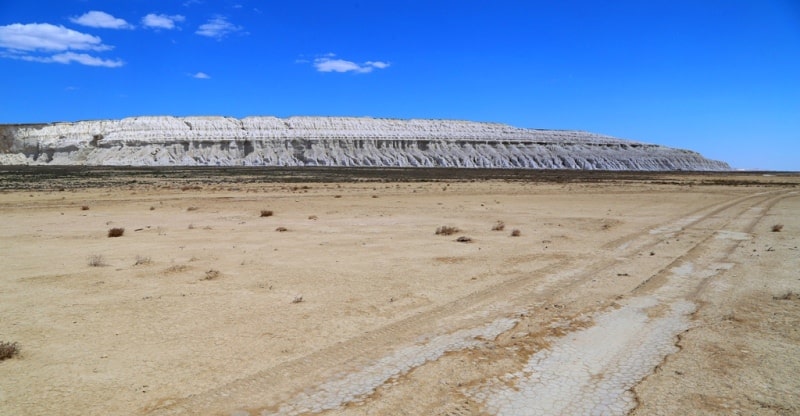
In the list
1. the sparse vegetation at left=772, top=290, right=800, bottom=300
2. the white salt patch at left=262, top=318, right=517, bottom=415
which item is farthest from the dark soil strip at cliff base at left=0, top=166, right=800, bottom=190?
the sparse vegetation at left=772, top=290, right=800, bottom=300

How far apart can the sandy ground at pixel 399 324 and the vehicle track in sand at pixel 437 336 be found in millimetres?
35

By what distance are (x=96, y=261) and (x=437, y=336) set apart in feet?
28.8

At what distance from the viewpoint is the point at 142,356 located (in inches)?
251

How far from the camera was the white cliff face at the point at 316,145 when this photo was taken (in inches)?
4879

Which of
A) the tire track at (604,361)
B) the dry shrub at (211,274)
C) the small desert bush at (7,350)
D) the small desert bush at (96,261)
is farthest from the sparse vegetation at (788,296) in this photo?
the small desert bush at (96,261)

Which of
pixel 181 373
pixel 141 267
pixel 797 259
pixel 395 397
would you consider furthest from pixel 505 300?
pixel 797 259

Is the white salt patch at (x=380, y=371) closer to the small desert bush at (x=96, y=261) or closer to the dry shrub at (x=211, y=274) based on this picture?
the dry shrub at (x=211, y=274)

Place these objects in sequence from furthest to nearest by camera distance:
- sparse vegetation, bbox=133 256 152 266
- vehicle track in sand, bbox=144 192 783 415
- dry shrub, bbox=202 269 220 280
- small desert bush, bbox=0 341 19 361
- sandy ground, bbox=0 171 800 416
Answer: sparse vegetation, bbox=133 256 152 266
dry shrub, bbox=202 269 220 280
small desert bush, bbox=0 341 19 361
sandy ground, bbox=0 171 800 416
vehicle track in sand, bbox=144 192 783 415

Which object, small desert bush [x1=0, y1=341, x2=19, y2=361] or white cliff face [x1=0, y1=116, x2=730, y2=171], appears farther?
white cliff face [x1=0, y1=116, x2=730, y2=171]

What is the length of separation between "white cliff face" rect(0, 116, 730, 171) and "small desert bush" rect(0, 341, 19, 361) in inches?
4859

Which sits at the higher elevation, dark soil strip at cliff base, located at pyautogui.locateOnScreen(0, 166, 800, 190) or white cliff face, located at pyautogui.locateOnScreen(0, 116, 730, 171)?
white cliff face, located at pyautogui.locateOnScreen(0, 116, 730, 171)

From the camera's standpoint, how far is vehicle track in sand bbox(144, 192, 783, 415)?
202 inches

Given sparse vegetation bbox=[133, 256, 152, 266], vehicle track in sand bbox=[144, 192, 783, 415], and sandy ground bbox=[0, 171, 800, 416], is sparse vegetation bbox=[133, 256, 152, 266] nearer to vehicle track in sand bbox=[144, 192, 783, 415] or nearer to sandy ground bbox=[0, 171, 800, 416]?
sandy ground bbox=[0, 171, 800, 416]

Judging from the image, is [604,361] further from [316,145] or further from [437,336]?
[316,145]
